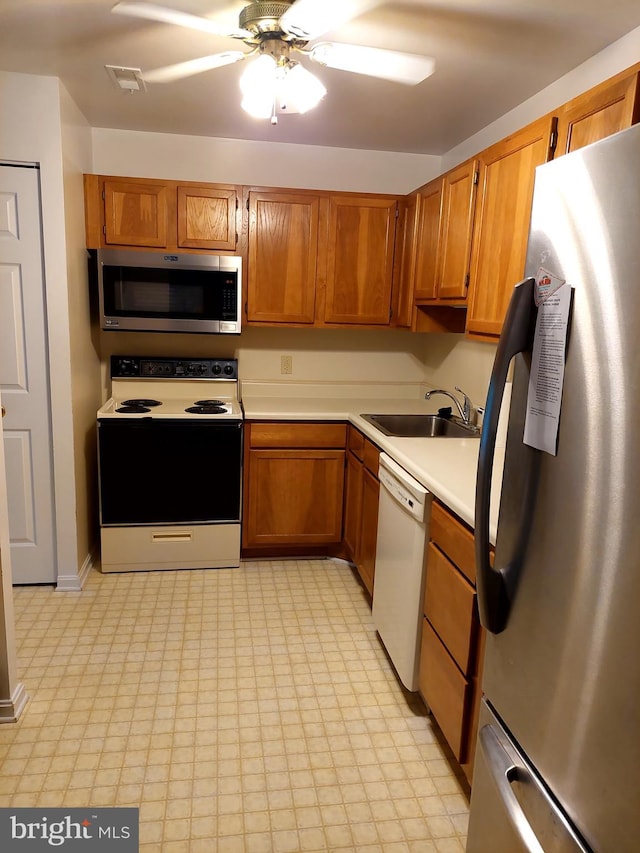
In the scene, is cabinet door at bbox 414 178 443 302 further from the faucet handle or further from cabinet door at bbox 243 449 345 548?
cabinet door at bbox 243 449 345 548

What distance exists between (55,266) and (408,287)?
1.75 meters

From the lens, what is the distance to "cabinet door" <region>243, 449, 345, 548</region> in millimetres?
3143

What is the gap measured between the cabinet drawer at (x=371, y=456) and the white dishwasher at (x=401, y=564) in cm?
19

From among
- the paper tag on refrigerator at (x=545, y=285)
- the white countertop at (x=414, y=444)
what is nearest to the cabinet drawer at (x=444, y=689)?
the white countertop at (x=414, y=444)

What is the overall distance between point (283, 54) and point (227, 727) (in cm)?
222

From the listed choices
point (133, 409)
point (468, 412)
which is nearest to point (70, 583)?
point (133, 409)

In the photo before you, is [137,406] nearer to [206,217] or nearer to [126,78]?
[206,217]

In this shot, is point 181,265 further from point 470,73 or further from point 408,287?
point 470,73

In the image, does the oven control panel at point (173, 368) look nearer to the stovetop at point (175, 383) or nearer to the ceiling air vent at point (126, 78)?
the stovetop at point (175, 383)

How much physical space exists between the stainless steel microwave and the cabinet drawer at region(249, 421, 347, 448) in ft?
1.82

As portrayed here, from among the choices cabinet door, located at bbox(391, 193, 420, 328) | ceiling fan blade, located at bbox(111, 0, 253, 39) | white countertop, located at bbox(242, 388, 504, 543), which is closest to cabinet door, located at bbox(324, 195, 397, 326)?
cabinet door, located at bbox(391, 193, 420, 328)

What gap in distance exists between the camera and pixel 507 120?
265cm

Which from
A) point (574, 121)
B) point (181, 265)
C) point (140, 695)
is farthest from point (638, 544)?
point (181, 265)

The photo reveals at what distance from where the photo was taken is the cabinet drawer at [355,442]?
2900mm
